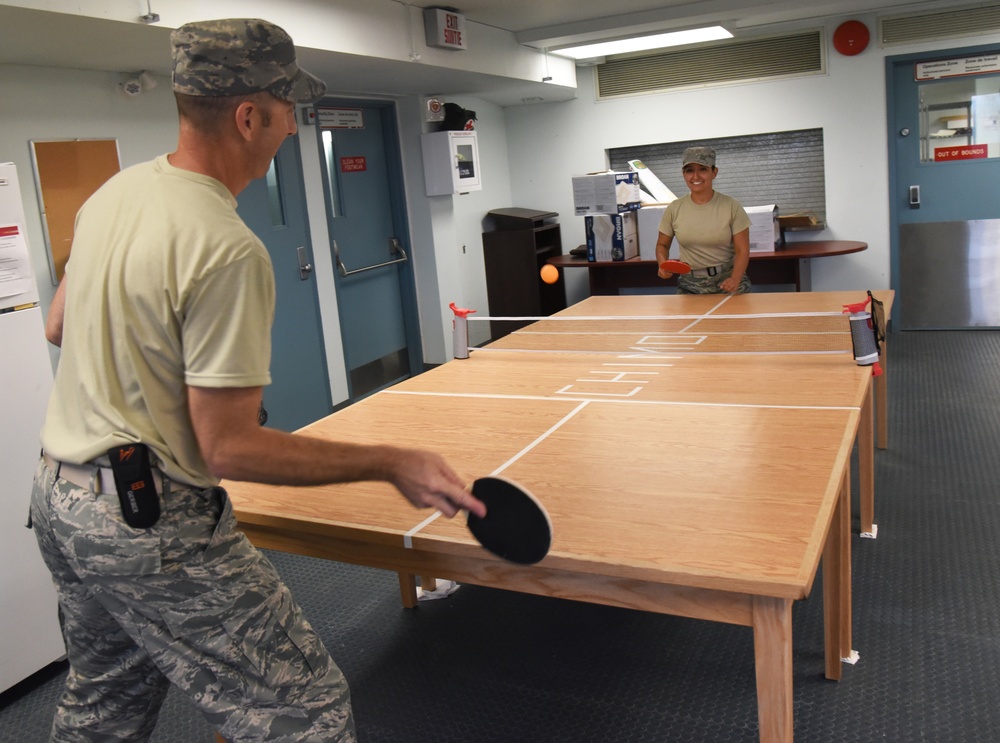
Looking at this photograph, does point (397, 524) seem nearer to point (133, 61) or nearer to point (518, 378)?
point (518, 378)

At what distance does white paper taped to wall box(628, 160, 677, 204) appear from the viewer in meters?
7.64

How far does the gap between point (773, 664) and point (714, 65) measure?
6759 mm

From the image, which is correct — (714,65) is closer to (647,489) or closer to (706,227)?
(706,227)

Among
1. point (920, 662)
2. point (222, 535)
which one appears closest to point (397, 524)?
point (222, 535)

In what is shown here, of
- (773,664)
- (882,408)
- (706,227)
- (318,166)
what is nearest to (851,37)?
(706,227)

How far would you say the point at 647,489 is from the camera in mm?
2125

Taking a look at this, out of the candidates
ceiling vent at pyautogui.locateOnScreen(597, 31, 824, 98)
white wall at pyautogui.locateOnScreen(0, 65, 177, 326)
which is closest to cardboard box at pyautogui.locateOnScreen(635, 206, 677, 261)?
ceiling vent at pyautogui.locateOnScreen(597, 31, 824, 98)

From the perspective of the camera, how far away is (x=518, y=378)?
3416mm

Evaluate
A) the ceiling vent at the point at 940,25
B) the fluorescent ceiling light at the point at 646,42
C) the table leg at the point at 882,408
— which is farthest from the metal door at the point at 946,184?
the table leg at the point at 882,408

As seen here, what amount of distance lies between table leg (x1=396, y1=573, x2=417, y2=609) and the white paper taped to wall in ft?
16.5

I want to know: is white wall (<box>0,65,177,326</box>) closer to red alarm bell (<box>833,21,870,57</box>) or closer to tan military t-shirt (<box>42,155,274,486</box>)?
tan military t-shirt (<box>42,155,274,486</box>)

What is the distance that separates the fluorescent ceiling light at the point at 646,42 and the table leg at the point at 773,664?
5515 millimetres

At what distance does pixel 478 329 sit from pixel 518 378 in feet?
16.2

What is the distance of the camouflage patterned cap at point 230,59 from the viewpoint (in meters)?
1.54
